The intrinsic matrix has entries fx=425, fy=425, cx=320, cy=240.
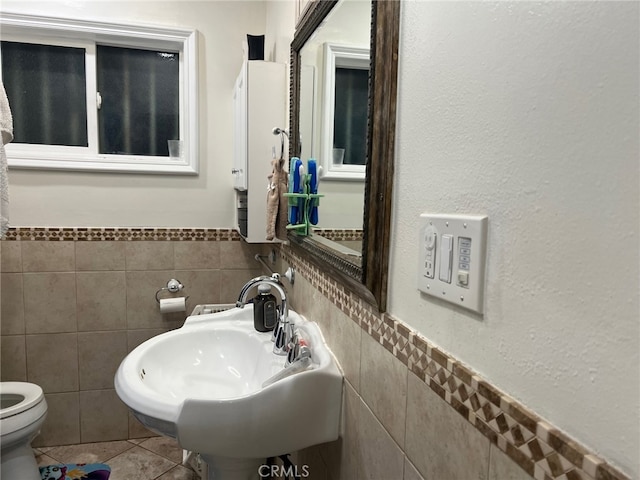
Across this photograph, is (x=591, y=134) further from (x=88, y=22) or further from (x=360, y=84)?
(x=88, y=22)


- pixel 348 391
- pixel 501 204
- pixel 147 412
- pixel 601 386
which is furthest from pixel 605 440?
pixel 147 412

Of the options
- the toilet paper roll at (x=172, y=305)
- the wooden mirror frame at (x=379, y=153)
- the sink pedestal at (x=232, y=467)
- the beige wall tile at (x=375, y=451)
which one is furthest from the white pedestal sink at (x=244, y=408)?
the toilet paper roll at (x=172, y=305)

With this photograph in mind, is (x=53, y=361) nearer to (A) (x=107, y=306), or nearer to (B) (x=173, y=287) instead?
(A) (x=107, y=306)

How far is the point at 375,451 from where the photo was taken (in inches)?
31.2

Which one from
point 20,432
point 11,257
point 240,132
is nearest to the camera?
point 20,432

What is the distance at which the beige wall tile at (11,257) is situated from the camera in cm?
192

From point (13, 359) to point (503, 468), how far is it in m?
2.26

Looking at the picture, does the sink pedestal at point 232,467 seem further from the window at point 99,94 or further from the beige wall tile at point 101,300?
the window at point 99,94

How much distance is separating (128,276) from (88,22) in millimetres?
1158

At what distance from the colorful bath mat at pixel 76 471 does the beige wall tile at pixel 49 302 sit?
0.60m

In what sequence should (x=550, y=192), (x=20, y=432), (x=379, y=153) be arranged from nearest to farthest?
(x=550, y=192), (x=379, y=153), (x=20, y=432)

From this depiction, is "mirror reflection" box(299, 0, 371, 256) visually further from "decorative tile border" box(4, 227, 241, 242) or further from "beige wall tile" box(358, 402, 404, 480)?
"decorative tile border" box(4, 227, 241, 242)

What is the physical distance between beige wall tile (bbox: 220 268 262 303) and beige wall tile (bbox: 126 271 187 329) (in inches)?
9.7

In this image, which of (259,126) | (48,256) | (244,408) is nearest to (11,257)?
(48,256)
